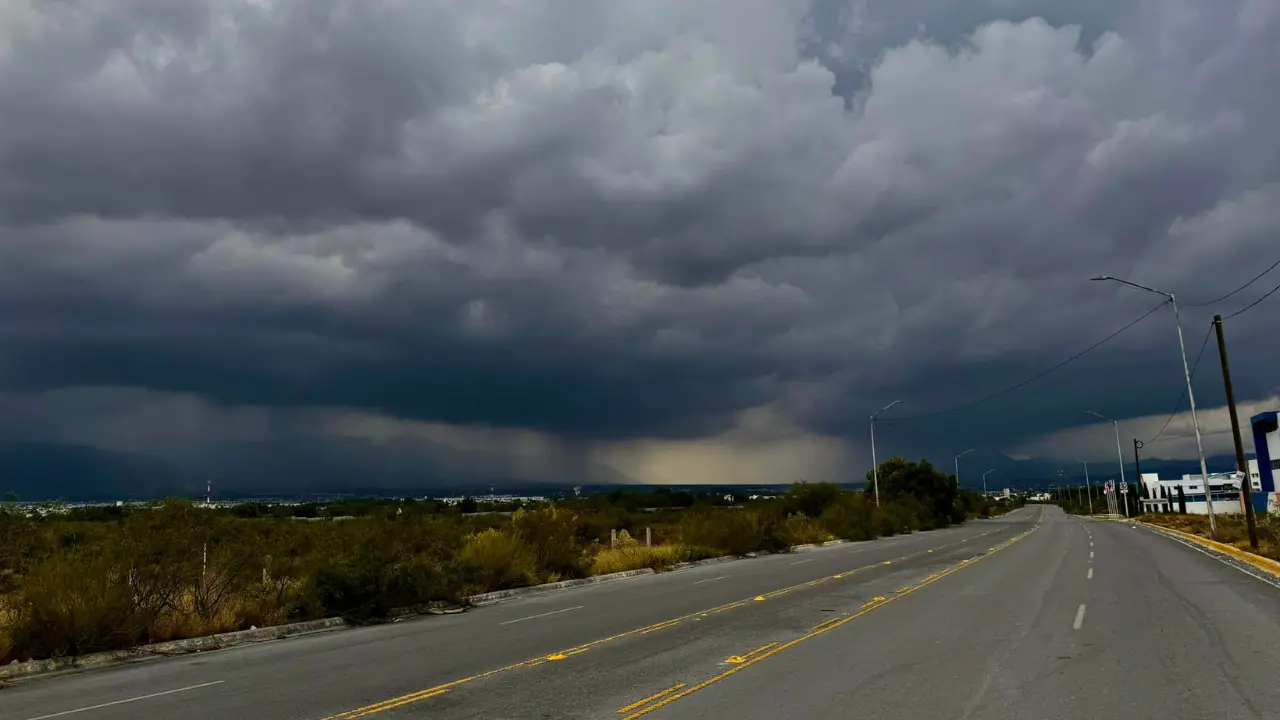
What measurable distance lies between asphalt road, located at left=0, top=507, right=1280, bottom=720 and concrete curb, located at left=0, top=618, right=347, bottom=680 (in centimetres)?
62

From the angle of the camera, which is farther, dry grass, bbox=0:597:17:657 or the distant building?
the distant building

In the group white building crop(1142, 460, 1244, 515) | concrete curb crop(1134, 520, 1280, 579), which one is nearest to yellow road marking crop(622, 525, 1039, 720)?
concrete curb crop(1134, 520, 1280, 579)

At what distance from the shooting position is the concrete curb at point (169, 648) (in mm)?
12312

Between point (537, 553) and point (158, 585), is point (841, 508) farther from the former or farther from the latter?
point (158, 585)

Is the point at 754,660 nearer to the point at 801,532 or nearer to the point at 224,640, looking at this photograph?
the point at 224,640

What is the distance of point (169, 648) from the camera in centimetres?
1411

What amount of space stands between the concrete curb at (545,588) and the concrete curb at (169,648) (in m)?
4.18

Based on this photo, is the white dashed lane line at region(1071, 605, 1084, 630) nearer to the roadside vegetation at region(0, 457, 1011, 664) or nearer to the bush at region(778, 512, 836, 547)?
the roadside vegetation at region(0, 457, 1011, 664)

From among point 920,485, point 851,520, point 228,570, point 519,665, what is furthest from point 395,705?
point 920,485

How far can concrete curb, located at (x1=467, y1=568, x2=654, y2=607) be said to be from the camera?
21.0 meters

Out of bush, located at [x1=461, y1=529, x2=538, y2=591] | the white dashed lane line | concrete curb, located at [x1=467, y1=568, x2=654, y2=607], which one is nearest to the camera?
the white dashed lane line

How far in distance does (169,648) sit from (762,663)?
Result: 10.2 metres

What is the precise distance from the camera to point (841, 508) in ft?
179

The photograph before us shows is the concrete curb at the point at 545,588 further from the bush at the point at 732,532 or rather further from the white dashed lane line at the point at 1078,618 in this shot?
the white dashed lane line at the point at 1078,618
